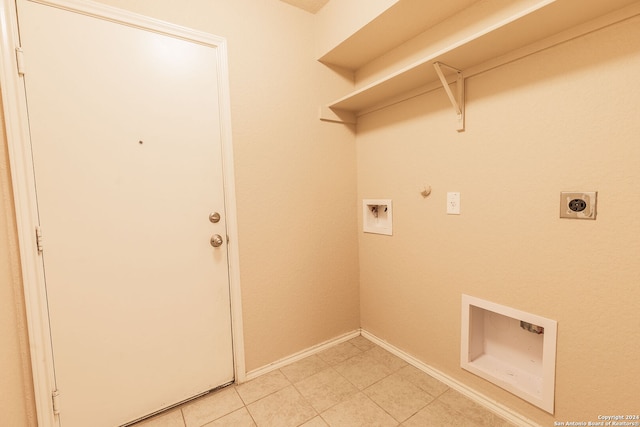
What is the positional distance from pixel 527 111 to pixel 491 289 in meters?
0.87

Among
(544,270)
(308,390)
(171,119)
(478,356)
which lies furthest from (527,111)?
(308,390)

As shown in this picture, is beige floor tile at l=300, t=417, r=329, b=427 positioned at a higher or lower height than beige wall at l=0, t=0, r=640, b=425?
lower

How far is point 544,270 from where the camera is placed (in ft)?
3.95

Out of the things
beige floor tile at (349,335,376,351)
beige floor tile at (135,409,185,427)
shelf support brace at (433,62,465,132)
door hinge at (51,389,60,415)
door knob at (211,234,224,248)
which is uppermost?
shelf support brace at (433,62,465,132)

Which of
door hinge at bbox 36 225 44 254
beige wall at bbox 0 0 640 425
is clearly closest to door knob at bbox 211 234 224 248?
beige wall at bbox 0 0 640 425

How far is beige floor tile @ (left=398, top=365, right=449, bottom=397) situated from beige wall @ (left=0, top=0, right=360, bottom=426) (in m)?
0.56

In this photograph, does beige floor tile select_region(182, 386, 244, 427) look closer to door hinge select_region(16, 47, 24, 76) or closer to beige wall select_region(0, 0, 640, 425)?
beige wall select_region(0, 0, 640, 425)

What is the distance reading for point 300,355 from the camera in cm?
191

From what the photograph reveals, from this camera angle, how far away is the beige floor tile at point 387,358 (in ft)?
5.87

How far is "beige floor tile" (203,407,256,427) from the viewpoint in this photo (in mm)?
1365

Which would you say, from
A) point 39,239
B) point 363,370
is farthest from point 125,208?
point 363,370

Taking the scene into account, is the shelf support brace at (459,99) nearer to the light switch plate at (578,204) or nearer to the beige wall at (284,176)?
the light switch plate at (578,204)

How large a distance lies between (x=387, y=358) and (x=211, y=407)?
114 centimetres

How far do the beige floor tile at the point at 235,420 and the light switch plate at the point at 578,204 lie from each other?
1757 mm
